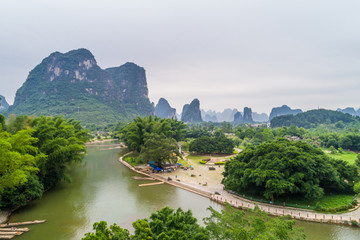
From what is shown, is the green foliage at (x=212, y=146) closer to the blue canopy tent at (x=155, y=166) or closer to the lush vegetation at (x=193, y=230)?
the blue canopy tent at (x=155, y=166)

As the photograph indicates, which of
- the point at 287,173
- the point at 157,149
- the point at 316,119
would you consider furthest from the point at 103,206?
the point at 316,119

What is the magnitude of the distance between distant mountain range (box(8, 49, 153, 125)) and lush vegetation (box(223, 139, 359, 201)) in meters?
99.5

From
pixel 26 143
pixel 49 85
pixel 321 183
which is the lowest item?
pixel 321 183

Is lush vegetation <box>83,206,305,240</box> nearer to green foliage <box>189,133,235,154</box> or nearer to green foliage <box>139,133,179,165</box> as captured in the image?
green foliage <box>139,133,179,165</box>

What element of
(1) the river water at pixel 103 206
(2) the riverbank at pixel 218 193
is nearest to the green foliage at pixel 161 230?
(2) the riverbank at pixel 218 193

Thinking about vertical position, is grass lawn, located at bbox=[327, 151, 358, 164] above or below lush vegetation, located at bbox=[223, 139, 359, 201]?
below

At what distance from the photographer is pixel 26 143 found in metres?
15.6

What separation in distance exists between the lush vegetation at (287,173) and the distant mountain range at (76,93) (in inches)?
3917

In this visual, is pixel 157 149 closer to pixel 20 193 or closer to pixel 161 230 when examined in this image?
pixel 20 193

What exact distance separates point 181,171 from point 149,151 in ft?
17.0

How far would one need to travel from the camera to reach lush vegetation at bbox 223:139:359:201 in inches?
609

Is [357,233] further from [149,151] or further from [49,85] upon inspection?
[49,85]

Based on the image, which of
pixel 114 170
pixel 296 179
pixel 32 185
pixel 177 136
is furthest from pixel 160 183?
pixel 177 136

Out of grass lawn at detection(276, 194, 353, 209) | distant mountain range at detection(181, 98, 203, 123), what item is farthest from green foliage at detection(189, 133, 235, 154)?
distant mountain range at detection(181, 98, 203, 123)
